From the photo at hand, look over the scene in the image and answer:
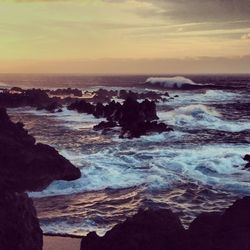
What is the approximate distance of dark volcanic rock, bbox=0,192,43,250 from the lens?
909cm

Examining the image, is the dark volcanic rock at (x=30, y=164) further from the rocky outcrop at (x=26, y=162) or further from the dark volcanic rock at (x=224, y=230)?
the dark volcanic rock at (x=224, y=230)

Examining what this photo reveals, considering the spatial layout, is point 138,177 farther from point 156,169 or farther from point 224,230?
point 224,230

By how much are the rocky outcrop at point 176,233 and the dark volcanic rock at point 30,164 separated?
760cm

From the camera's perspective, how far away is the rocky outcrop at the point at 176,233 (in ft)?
30.2

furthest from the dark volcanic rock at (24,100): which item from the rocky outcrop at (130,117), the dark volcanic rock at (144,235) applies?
the dark volcanic rock at (144,235)

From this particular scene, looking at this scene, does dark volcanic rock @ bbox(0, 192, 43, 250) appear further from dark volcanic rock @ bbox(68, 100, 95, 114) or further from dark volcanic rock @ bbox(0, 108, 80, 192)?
dark volcanic rock @ bbox(68, 100, 95, 114)

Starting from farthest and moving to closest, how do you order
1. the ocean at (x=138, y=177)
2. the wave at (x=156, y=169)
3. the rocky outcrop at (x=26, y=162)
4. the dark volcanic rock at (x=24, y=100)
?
the dark volcanic rock at (x=24, y=100) < the wave at (x=156, y=169) < the rocky outcrop at (x=26, y=162) < the ocean at (x=138, y=177)

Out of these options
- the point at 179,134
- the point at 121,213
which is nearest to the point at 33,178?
the point at 121,213

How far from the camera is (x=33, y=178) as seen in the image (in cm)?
1752

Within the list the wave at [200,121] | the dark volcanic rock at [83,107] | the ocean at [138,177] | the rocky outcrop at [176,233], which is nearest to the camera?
the rocky outcrop at [176,233]

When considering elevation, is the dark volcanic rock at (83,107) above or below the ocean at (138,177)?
above

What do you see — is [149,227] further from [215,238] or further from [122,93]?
[122,93]

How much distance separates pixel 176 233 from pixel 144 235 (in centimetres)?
63

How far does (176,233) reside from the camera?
9523 millimetres
